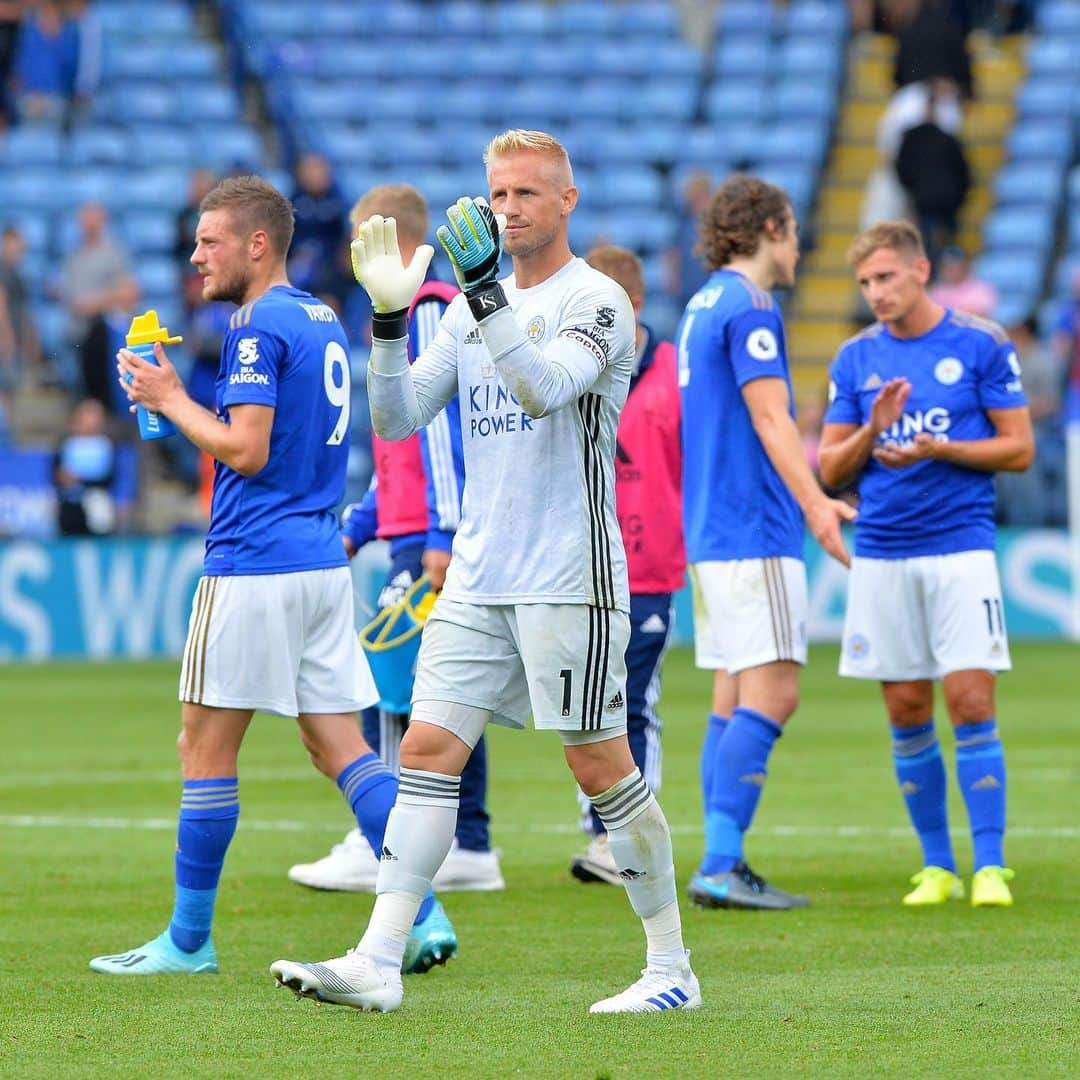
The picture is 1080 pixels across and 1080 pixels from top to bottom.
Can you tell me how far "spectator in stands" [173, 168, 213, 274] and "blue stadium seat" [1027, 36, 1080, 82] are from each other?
9685 millimetres

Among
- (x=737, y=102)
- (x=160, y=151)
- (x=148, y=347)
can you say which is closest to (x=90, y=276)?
(x=160, y=151)

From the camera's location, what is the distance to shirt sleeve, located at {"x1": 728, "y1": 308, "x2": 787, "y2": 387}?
24.6 feet

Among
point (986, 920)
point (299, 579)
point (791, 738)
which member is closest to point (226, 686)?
point (299, 579)

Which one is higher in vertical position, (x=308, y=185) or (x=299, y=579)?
(x=308, y=185)

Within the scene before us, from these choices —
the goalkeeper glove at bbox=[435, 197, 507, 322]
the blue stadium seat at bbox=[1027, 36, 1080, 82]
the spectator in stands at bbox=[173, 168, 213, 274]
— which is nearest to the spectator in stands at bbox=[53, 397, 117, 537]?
the spectator in stands at bbox=[173, 168, 213, 274]

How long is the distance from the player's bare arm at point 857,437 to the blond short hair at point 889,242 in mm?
473

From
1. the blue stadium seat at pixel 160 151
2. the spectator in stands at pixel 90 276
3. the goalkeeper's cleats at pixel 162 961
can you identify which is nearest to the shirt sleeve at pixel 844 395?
the goalkeeper's cleats at pixel 162 961

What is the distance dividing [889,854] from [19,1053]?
436cm

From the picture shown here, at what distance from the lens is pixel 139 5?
2606 centimetres

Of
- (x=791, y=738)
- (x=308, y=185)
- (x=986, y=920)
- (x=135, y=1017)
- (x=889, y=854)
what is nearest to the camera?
(x=135, y=1017)

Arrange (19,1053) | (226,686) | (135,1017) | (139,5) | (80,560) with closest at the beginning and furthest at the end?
(19,1053) → (135,1017) → (226,686) → (80,560) → (139,5)

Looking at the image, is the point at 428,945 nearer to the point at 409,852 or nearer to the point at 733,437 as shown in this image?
the point at 409,852

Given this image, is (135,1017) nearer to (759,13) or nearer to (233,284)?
(233,284)

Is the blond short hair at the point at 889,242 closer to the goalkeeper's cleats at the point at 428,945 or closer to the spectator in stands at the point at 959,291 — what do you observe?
the goalkeeper's cleats at the point at 428,945
